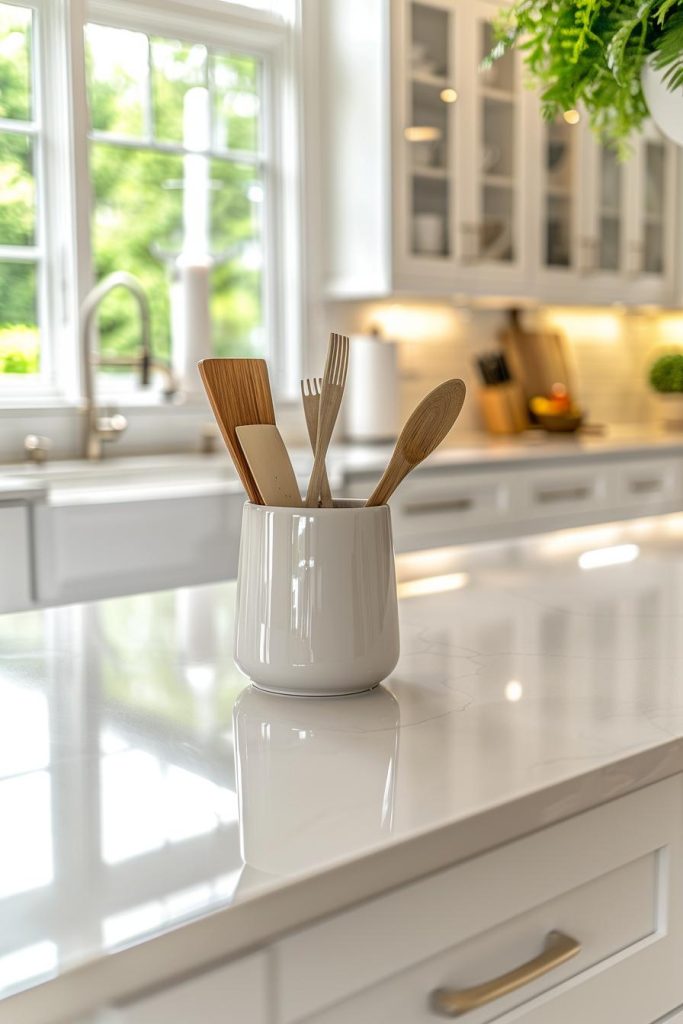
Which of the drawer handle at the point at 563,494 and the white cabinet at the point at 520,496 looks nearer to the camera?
the white cabinet at the point at 520,496

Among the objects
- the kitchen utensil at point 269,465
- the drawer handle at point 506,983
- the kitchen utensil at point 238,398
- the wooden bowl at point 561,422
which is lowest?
the drawer handle at point 506,983

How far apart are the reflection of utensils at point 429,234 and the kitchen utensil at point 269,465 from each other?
3.05 meters

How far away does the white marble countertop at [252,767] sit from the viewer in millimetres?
569

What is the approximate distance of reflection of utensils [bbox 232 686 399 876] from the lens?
0.64 metres

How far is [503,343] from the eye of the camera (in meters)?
4.67

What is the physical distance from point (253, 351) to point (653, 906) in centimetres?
342

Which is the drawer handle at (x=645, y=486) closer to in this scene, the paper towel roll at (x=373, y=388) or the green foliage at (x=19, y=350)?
the paper towel roll at (x=373, y=388)

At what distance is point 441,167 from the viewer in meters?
3.91

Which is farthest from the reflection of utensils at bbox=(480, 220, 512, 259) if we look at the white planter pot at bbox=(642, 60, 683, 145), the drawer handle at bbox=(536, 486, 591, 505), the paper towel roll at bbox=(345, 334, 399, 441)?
the white planter pot at bbox=(642, 60, 683, 145)

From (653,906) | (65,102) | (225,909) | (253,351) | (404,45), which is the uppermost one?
(404,45)

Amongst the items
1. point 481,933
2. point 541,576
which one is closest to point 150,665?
point 481,933

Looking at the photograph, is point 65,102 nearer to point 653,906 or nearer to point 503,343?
point 503,343

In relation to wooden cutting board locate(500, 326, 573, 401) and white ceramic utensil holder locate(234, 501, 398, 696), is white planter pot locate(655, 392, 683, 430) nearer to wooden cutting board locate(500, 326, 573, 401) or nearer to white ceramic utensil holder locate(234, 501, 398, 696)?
wooden cutting board locate(500, 326, 573, 401)

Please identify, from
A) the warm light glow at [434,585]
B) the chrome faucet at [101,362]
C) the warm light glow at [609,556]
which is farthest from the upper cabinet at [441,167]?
the warm light glow at [434,585]
